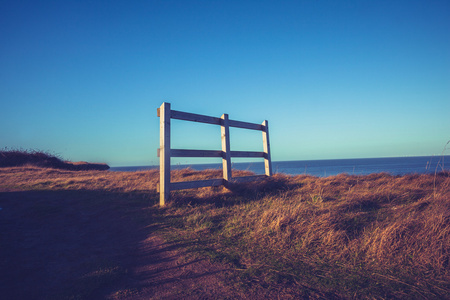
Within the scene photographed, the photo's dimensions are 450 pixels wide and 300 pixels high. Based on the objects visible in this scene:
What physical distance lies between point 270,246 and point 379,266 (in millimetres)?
1300

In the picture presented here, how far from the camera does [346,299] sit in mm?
2131

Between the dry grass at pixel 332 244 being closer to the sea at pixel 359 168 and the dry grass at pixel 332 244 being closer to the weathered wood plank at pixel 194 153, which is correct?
the weathered wood plank at pixel 194 153

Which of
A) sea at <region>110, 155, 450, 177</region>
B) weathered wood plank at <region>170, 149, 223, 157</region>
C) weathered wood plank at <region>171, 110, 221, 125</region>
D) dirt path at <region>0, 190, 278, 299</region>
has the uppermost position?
weathered wood plank at <region>171, 110, 221, 125</region>

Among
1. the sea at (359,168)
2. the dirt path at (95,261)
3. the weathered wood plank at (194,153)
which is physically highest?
the weathered wood plank at (194,153)

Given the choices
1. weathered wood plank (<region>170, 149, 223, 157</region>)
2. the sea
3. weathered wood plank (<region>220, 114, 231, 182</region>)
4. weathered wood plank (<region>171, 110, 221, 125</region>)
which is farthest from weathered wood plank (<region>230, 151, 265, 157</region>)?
weathered wood plank (<region>171, 110, 221, 125</region>)

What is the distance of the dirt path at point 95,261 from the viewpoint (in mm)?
2324

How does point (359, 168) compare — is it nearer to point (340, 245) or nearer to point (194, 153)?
point (194, 153)

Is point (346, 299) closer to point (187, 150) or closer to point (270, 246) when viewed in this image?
point (270, 246)

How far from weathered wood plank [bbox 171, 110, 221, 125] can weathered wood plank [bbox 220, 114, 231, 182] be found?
7.8 inches

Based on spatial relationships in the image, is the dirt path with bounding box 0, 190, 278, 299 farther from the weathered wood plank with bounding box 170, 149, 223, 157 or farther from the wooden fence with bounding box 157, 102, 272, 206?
the weathered wood plank with bounding box 170, 149, 223, 157

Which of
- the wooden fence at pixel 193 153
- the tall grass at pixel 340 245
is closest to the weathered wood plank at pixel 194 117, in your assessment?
the wooden fence at pixel 193 153

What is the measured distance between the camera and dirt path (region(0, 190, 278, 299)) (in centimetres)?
232

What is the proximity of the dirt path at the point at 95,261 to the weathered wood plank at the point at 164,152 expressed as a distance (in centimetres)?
78

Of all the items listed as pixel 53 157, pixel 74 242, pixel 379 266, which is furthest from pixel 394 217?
pixel 53 157
